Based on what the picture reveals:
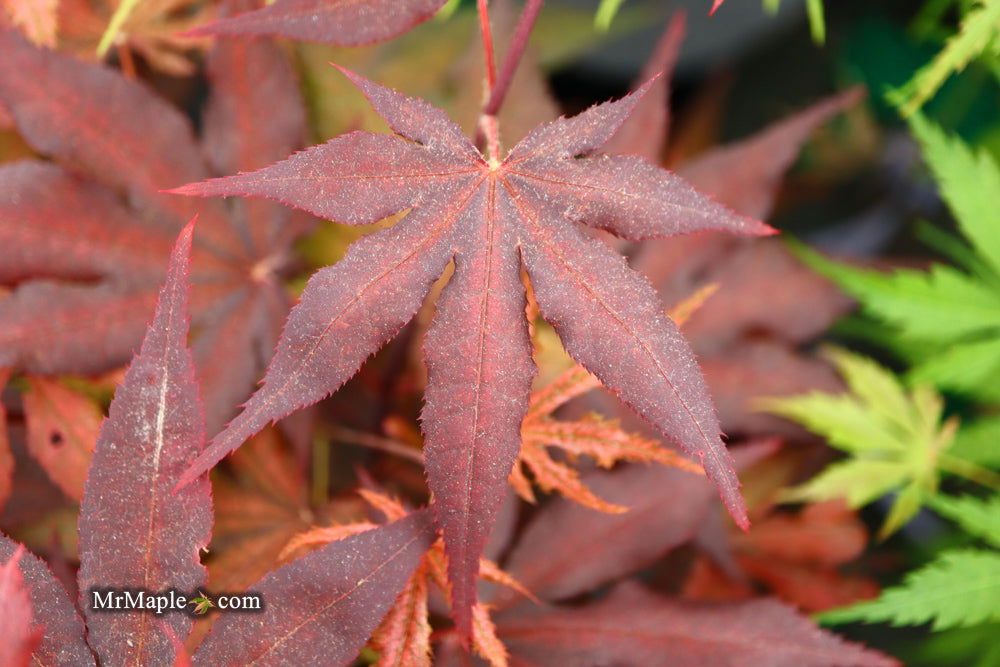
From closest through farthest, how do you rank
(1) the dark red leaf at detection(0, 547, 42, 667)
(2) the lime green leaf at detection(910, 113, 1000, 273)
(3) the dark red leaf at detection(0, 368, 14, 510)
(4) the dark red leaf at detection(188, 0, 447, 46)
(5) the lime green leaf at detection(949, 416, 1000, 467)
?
1. (1) the dark red leaf at detection(0, 547, 42, 667)
2. (4) the dark red leaf at detection(188, 0, 447, 46)
3. (3) the dark red leaf at detection(0, 368, 14, 510)
4. (2) the lime green leaf at detection(910, 113, 1000, 273)
5. (5) the lime green leaf at detection(949, 416, 1000, 467)

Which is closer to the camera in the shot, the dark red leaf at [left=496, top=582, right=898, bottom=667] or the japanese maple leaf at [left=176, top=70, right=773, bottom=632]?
the japanese maple leaf at [left=176, top=70, right=773, bottom=632]

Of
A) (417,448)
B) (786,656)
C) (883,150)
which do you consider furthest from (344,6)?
(883,150)

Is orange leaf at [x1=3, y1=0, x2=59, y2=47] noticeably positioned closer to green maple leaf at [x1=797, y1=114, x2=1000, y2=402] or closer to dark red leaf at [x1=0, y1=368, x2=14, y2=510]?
dark red leaf at [x1=0, y1=368, x2=14, y2=510]

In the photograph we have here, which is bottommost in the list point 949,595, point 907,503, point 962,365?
point 949,595

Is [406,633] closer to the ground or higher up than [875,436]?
closer to the ground

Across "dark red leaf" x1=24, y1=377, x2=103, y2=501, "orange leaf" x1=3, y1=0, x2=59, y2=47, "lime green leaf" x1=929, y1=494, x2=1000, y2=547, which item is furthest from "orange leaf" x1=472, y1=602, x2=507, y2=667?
"orange leaf" x1=3, y1=0, x2=59, y2=47

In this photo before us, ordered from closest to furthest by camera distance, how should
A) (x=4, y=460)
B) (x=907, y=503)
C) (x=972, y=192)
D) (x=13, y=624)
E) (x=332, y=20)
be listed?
(x=13, y=624) < (x=332, y=20) < (x=4, y=460) < (x=972, y=192) < (x=907, y=503)

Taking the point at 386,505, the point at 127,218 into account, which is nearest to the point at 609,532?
the point at 386,505

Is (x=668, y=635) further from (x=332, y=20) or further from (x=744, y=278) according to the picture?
(x=332, y=20)
